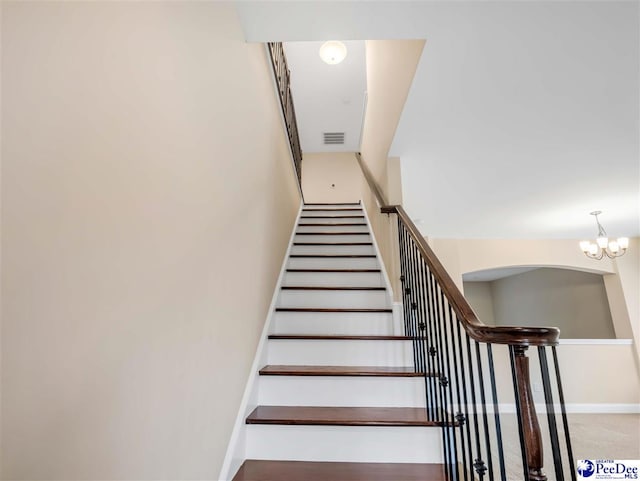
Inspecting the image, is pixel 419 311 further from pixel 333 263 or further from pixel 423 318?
pixel 333 263

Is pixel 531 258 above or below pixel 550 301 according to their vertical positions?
above

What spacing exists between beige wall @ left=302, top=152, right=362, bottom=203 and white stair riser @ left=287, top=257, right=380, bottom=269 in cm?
378

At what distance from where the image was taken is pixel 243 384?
1700mm

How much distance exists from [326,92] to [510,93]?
3971 mm

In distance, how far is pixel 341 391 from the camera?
1.90m

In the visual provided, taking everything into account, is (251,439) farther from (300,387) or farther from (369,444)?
(369,444)

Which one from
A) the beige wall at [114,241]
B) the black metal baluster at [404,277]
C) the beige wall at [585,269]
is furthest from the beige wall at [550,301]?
the beige wall at [114,241]

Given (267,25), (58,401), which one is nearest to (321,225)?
(267,25)

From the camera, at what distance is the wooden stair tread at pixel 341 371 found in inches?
74.3

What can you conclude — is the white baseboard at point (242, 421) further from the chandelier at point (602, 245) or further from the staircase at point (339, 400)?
the chandelier at point (602, 245)

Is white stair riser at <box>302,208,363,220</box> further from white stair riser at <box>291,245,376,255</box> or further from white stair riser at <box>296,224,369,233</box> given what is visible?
white stair riser at <box>291,245,376,255</box>

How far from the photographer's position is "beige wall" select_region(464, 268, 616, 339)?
6.00 m

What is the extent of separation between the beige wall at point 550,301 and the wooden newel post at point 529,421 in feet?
21.1

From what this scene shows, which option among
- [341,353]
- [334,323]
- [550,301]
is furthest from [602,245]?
[341,353]
